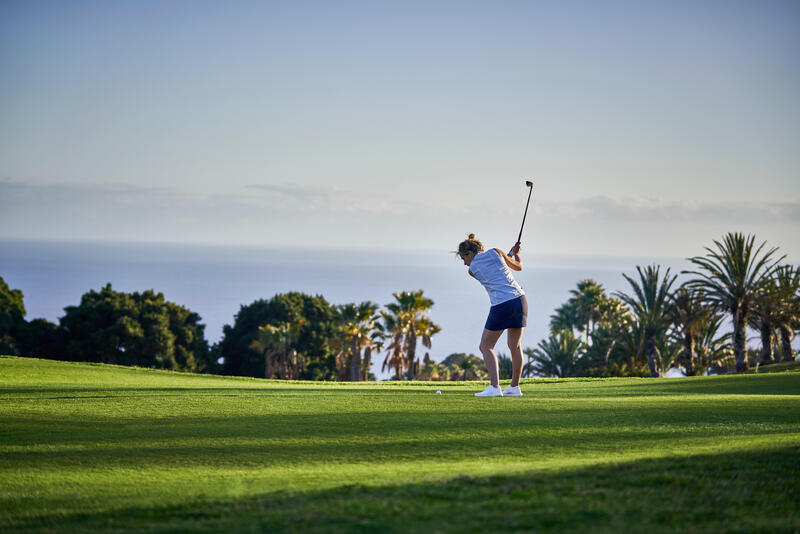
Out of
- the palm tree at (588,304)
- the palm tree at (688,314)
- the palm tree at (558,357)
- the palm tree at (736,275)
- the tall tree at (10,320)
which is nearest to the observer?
the palm tree at (736,275)

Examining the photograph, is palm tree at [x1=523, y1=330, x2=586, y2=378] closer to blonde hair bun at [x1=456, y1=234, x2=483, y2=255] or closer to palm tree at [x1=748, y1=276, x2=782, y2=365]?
palm tree at [x1=748, y1=276, x2=782, y2=365]

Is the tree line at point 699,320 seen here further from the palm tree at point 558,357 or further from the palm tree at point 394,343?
the palm tree at point 394,343

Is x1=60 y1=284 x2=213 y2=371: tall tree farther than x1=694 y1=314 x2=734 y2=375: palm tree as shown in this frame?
Yes

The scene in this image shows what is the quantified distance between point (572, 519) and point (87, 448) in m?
4.86

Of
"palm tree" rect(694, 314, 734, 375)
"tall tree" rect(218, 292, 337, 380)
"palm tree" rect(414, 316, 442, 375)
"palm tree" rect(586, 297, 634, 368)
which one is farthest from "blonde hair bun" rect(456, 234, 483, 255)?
"tall tree" rect(218, 292, 337, 380)

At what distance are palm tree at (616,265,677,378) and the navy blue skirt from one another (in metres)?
27.7

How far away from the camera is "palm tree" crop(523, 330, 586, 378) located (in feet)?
163

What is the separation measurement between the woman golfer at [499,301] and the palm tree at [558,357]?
130 ft

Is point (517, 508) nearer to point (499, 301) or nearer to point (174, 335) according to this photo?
point (499, 301)

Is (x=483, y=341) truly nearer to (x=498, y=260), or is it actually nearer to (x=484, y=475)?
(x=498, y=260)

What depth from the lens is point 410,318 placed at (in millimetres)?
54562

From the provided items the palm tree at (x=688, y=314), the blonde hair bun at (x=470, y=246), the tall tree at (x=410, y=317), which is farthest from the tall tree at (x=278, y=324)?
the blonde hair bun at (x=470, y=246)

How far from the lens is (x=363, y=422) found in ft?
26.4

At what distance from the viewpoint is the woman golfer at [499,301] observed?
10.5 meters
